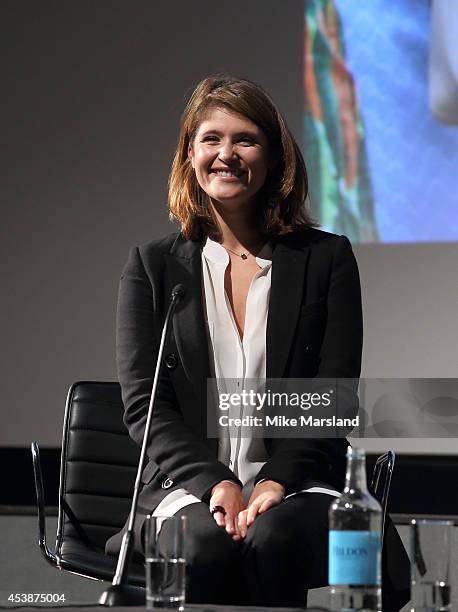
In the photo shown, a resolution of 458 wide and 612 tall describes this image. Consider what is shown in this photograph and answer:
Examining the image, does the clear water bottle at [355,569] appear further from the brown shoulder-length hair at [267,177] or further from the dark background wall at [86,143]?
the dark background wall at [86,143]

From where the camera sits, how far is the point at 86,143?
405 cm

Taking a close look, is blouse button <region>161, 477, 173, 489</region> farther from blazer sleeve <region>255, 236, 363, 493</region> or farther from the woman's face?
the woman's face

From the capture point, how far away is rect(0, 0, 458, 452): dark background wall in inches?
154

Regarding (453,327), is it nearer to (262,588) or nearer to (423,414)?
(423,414)

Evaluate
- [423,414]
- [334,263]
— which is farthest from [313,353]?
[423,414]

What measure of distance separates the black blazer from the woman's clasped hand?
0.20ft

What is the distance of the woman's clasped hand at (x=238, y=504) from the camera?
1.86 m

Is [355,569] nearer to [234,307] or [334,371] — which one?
[334,371]

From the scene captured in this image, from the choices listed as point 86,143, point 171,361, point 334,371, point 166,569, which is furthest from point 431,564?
point 86,143

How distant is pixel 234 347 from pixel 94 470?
1.91 ft

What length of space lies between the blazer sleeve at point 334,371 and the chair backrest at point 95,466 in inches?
21.6

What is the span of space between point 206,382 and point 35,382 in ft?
6.50

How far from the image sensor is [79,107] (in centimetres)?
404

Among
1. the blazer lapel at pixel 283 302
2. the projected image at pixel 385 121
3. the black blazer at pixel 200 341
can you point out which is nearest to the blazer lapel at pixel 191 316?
the black blazer at pixel 200 341
